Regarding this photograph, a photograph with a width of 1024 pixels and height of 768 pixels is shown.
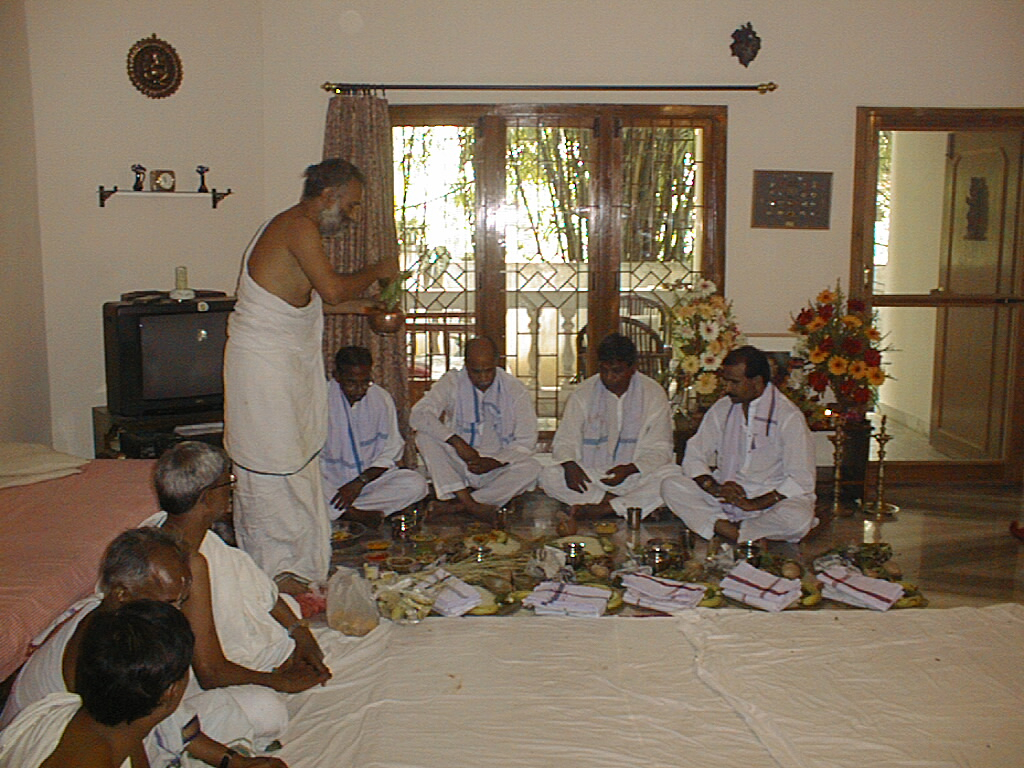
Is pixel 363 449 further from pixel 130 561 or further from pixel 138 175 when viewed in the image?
pixel 130 561

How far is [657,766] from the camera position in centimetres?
305

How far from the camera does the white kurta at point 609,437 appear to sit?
19.0 feet

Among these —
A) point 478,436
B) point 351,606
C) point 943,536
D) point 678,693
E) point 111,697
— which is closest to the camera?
point 111,697

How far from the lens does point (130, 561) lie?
8.36 feet

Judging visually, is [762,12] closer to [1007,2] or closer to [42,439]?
[1007,2]

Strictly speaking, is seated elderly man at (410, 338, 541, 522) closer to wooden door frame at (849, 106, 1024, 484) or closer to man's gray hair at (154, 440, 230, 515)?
wooden door frame at (849, 106, 1024, 484)

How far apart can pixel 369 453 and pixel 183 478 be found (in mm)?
2732

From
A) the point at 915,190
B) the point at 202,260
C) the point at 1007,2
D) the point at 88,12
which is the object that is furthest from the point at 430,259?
the point at 1007,2

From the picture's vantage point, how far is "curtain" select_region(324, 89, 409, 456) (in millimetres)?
6328

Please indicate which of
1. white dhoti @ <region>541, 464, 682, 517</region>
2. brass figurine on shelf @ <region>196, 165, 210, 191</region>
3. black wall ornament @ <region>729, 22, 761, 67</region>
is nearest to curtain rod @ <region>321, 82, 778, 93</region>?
black wall ornament @ <region>729, 22, 761, 67</region>

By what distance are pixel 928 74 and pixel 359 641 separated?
508 cm

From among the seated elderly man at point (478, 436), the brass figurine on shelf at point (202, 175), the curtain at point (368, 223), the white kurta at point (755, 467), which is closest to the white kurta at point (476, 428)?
the seated elderly man at point (478, 436)

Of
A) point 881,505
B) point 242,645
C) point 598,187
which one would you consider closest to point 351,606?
point 242,645

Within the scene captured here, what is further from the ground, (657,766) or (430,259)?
(430,259)
